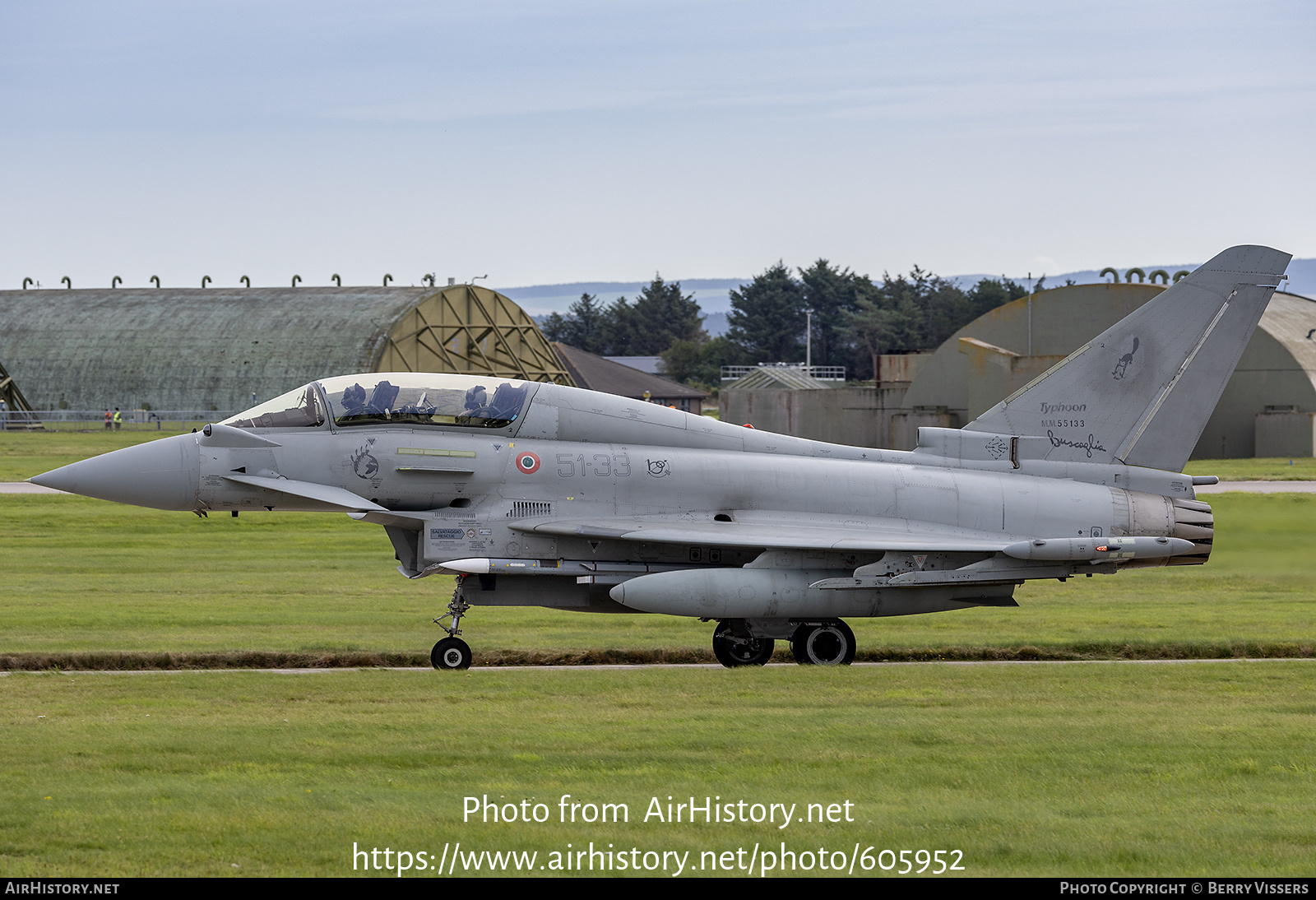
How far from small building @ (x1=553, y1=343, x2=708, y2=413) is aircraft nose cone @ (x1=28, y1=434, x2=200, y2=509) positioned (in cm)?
8049

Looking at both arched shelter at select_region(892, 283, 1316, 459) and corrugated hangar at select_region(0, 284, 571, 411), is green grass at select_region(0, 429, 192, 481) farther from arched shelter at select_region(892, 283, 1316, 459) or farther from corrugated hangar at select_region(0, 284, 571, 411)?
arched shelter at select_region(892, 283, 1316, 459)

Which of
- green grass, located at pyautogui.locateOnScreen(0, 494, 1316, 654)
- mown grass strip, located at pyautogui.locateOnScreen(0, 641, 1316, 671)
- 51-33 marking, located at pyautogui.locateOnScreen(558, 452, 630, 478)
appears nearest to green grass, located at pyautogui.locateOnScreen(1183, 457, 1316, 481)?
green grass, located at pyautogui.locateOnScreen(0, 494, 1316, 654)

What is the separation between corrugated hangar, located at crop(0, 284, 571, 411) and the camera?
184 ft

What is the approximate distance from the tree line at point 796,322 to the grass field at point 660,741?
9539 centimetres

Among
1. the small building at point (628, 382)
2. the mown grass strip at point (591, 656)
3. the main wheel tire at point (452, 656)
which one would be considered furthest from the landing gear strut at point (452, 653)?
the small building at point (628, 382)

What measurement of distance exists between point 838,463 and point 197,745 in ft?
24.7

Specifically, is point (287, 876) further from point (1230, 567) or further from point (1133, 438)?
point (1230, 567)

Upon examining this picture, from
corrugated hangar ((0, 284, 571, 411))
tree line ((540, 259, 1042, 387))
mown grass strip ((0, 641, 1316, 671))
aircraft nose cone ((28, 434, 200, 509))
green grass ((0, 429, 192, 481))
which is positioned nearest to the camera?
aircraft nose cone ((28, 434, 200, 509))

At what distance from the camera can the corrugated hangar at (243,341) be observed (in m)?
56.2

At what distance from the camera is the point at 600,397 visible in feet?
48.3
